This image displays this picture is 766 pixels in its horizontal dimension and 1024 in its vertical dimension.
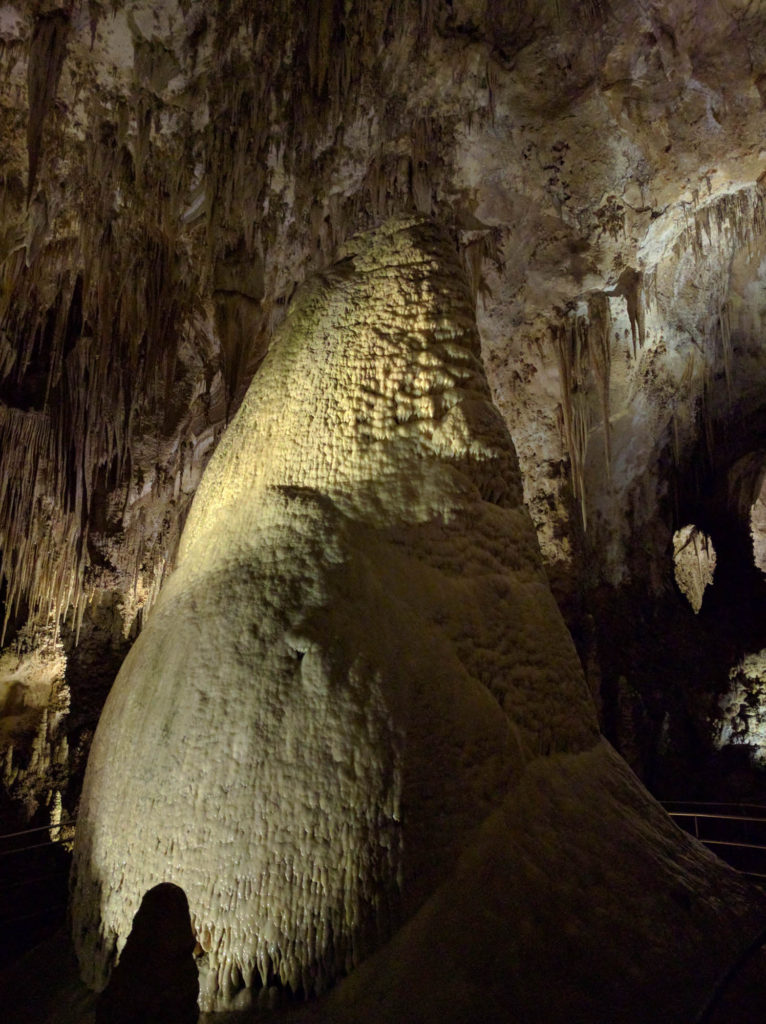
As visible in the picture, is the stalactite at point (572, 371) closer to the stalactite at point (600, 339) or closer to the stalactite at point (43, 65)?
the stalactite at point (600, 339)

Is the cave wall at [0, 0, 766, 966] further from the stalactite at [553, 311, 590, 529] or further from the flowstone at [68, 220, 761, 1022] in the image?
the flowstone at [68, 220, 761, 1022]

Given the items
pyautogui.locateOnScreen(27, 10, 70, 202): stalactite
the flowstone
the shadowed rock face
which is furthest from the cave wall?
the flowstone

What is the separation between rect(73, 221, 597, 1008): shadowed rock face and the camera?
6.11ft

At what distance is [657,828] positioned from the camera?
240cm

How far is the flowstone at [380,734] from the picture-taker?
180cm

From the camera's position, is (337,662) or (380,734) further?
(337,662)

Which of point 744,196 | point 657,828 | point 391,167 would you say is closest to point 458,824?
point 657,828

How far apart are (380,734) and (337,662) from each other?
10.5 inches

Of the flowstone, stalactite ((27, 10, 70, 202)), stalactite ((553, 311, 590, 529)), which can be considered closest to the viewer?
the flowstone

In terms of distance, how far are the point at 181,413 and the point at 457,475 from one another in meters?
7.60

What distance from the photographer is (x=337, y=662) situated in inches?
82.8

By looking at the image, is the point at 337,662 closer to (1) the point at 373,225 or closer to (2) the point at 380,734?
(2) the point at 380,734

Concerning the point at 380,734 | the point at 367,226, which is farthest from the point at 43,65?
the point at 380,734

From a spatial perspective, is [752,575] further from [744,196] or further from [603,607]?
[744,196]
